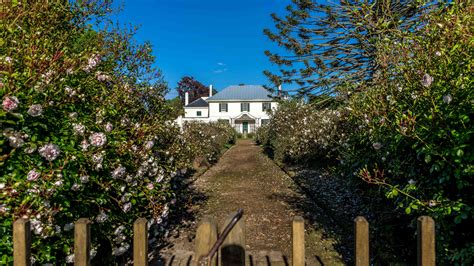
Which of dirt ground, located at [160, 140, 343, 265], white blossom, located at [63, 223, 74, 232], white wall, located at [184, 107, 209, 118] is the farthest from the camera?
white wall, located at [184, 107, 209, 118]

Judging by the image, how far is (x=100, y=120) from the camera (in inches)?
119

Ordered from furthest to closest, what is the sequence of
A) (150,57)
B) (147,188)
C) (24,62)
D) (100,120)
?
(150,57), (147,188), (100,120), (24,62)

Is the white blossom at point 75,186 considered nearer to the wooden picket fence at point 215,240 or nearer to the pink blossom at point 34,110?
the pink blossom at point 34,110

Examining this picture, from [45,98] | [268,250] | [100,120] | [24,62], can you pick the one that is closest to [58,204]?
[45,98]

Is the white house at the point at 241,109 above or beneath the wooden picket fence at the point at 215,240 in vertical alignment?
above

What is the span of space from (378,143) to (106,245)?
10.5ft

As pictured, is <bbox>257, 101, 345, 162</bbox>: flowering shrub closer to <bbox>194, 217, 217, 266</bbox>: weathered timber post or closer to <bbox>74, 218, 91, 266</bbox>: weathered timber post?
<bbox>194, 217, 217, 266</bbox>: weathered timber post

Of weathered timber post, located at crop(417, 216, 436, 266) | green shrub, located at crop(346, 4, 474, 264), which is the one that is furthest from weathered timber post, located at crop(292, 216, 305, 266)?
green shrub, located at crop(346, 4, 474, 264)

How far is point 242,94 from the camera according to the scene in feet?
143

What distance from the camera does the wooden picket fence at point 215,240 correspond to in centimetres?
116

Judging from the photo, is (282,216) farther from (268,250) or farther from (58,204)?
(58,204)

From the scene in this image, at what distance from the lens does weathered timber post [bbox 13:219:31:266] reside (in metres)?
1.17

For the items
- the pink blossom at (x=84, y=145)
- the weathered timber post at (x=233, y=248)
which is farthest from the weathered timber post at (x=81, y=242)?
the pink blossom at (x=84, y=145)

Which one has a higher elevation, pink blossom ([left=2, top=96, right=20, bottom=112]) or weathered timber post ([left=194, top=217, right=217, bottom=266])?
pink blossom ([left=2, top=96, right=20, bottom=112])
